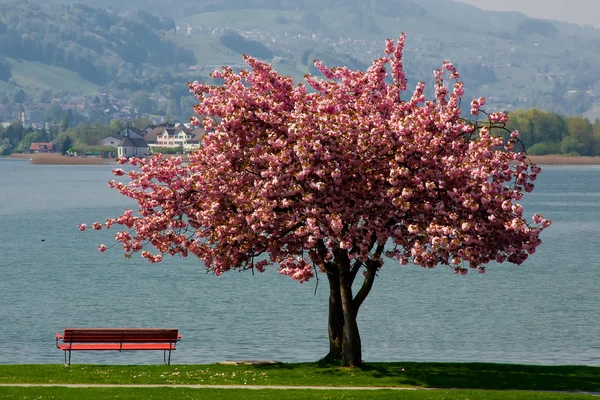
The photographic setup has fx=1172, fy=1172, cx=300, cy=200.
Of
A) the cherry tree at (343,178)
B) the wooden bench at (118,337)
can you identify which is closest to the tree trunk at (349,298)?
the cherry tree at (343,178)

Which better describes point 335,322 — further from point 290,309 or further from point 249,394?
point 290,309

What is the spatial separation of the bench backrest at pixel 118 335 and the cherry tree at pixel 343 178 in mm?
3628

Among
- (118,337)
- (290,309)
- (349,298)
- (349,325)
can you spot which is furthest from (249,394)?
(290,309)

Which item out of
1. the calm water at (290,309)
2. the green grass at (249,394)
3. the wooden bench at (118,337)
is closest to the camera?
the green grass at (249,394)

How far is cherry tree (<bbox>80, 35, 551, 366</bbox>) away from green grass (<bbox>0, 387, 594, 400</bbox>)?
3606 millimetres

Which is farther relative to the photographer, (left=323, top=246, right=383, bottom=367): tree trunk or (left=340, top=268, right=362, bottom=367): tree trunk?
(left=340, top=268, right=362, bottom=367): tree trunk

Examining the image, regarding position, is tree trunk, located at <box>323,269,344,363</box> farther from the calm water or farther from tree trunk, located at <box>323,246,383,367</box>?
the calm water

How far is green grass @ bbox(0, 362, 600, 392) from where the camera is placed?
3083 cm

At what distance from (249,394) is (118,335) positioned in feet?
27.0

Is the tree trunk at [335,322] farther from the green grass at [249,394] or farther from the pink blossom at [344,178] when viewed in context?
the green grass at [249,394]

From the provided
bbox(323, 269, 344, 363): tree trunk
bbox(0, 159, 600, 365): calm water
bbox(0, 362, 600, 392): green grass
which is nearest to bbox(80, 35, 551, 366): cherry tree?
bbox(323, 269, 344, 363): tree trunk

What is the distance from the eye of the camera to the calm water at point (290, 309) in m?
48.8

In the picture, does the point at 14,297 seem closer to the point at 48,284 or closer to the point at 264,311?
the point at 48,284

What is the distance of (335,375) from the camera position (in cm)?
3231
